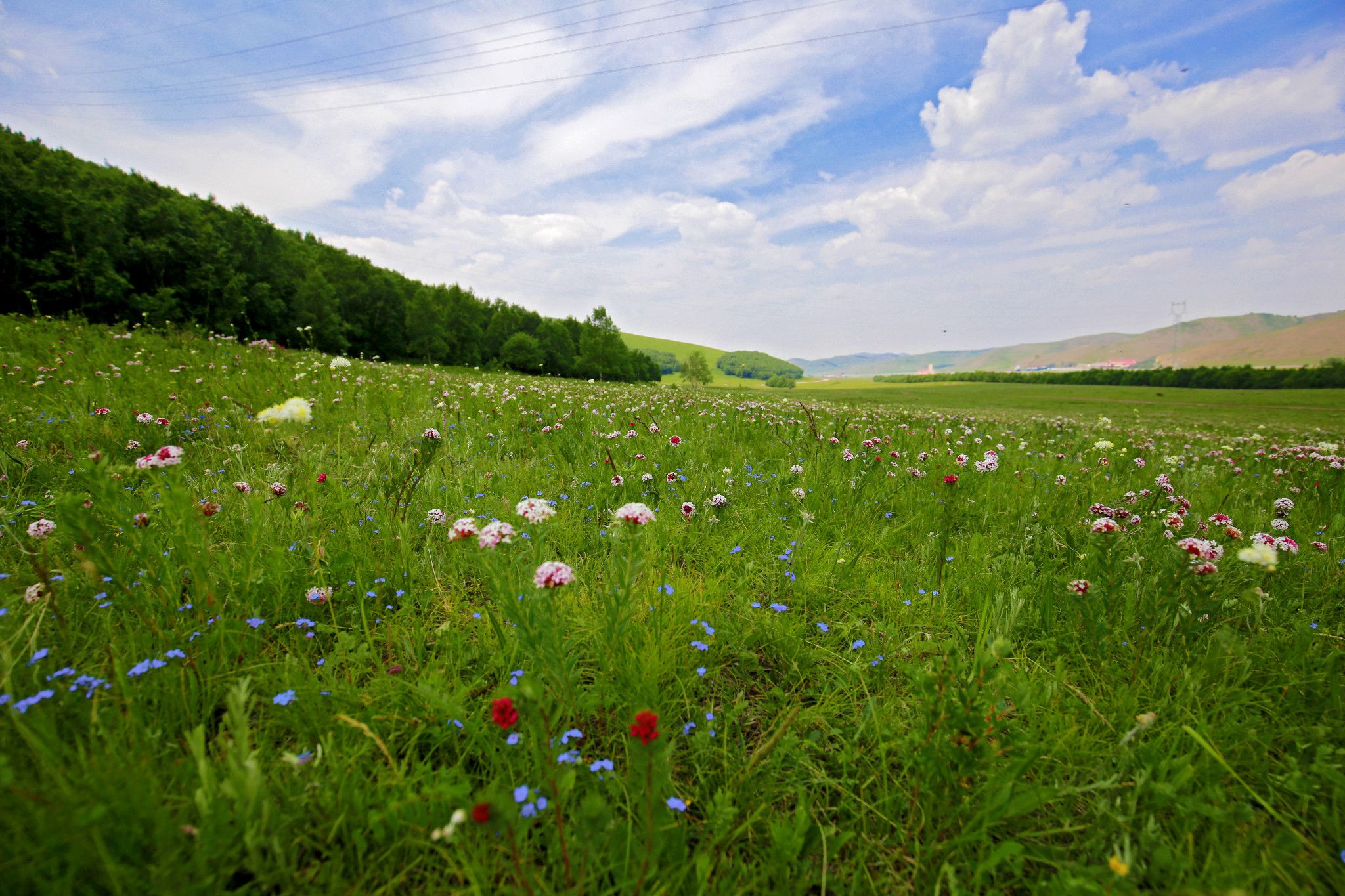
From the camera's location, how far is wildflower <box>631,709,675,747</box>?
1.19 m

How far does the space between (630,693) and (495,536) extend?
2.88 ft

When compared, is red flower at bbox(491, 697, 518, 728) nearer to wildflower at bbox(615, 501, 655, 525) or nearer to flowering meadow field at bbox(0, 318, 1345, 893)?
flowering meadow field at bbox(0, 318, 1345, 893)

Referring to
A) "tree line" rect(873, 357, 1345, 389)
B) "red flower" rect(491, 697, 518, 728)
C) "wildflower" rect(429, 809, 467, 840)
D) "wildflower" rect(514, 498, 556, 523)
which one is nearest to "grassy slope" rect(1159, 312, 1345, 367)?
"tree line" rect(873, 357, 1345, 389)

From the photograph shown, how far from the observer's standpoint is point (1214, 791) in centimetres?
159

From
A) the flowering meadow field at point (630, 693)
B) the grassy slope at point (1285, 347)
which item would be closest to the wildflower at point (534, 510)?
the flowering meadow field at point (630, 693)

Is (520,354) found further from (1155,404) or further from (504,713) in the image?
(504,713)

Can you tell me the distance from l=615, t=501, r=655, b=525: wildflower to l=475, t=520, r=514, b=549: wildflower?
47cm

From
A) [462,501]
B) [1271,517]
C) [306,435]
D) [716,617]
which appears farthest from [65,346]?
[1271,517]

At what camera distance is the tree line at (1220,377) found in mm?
57719

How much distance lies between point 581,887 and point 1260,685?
3.09 metres

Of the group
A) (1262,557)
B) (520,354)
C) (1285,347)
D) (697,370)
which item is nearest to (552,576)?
(1262,557)

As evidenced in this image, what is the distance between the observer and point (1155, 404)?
109 ft

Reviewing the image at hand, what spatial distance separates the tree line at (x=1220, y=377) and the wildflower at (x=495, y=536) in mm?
95737

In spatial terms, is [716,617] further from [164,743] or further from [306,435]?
[306,435]
